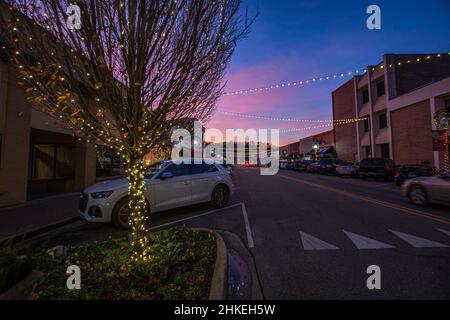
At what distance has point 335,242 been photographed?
5.11m

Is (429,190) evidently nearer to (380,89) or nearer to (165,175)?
(165,175)

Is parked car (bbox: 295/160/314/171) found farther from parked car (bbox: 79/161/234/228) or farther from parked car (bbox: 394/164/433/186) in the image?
parked car (bbox: 79/161/234/228)

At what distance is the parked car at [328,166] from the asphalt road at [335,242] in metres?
19.7

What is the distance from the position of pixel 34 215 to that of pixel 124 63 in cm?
696

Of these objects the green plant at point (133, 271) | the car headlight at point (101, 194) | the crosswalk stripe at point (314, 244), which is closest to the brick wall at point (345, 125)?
the crosswalk stripe at point (314, 244)

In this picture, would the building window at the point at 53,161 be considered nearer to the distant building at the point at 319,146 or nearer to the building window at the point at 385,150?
the building window at the point at 385,150

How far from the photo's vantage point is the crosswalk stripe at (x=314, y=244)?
4809 mm

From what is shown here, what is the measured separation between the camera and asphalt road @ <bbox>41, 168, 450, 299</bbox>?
3.37m

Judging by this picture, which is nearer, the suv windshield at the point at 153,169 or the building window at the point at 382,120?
the suv windshield at the point at 153,169

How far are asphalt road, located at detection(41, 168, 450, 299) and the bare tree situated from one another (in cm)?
232

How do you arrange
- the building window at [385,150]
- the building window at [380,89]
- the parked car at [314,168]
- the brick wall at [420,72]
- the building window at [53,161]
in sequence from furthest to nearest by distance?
1. the parked car at [314,168]
2. the building window at [380,89]
3. the building window at [385,150]
4. the brick wall at [420,72]
5. the building window at [53,161]

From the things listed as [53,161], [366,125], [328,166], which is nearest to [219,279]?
[53,161]

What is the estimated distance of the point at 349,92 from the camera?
A: 1411 inches
